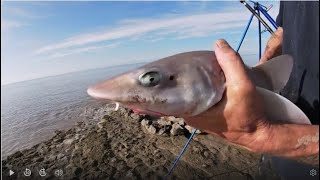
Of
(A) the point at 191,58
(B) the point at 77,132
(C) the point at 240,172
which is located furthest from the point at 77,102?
(A) the point at 191,58

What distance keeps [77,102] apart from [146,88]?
500 inches

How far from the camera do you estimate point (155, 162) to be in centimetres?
566

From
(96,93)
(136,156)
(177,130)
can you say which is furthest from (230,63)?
(177,130)

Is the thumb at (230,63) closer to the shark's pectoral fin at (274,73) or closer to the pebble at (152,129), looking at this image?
the shark's pectoral fin at (274,73)

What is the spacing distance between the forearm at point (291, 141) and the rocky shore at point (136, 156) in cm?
319

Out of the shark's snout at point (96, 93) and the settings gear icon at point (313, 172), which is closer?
the shark's snout at point (96, 93)

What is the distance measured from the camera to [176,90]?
1608 mm

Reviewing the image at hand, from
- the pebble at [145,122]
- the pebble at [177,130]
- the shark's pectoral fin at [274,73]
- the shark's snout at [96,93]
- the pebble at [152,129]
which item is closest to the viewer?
the shark's snout at [96,93]

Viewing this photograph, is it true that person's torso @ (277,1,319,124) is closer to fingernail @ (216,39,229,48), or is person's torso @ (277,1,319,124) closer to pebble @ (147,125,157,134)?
fingernail @ (216,39,229,48)

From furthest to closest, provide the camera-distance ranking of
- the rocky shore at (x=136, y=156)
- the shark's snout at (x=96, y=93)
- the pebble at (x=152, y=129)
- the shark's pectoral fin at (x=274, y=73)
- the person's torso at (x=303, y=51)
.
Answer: the pebble at (x=152, y=129), the rocky shore at (x=136, y=156), the shark's pectoral fin at (x=274, y=73), the person's torso at (x=303, y=51), the shark's snout at (x=96, y=93)

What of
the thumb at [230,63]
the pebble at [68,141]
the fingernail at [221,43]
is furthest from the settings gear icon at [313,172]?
the pebble at [68,141]

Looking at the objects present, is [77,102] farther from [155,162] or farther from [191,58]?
[191,58]

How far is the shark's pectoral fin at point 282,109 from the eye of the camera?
1679mm

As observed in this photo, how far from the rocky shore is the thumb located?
3.45m
